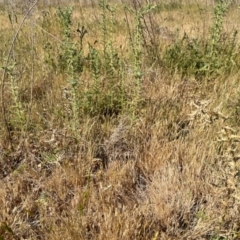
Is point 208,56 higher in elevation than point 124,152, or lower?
higher

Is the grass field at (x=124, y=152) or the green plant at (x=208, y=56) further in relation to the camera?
the green plant at (x=208, y=56)

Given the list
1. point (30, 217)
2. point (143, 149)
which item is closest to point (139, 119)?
point (143, 149)

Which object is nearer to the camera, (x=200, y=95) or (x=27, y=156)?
(x=27, y=156)

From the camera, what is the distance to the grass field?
1.41 m

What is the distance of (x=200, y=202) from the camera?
1.63m

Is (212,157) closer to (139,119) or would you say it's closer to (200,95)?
(139,119)

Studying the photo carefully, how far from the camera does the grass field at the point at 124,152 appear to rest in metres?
1.41

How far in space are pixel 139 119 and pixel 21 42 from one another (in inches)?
87.7

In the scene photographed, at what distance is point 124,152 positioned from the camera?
6.34ft

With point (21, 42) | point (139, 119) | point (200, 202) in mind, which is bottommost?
point (200, 202)

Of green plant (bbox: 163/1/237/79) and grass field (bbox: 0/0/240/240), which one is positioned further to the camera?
green plant (bbox: 163/1/237/79)

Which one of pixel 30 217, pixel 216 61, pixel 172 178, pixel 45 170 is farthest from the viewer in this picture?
pixel 216 61

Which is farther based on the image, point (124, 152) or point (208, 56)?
point (208, 56)

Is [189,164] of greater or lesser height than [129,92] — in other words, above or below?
below
